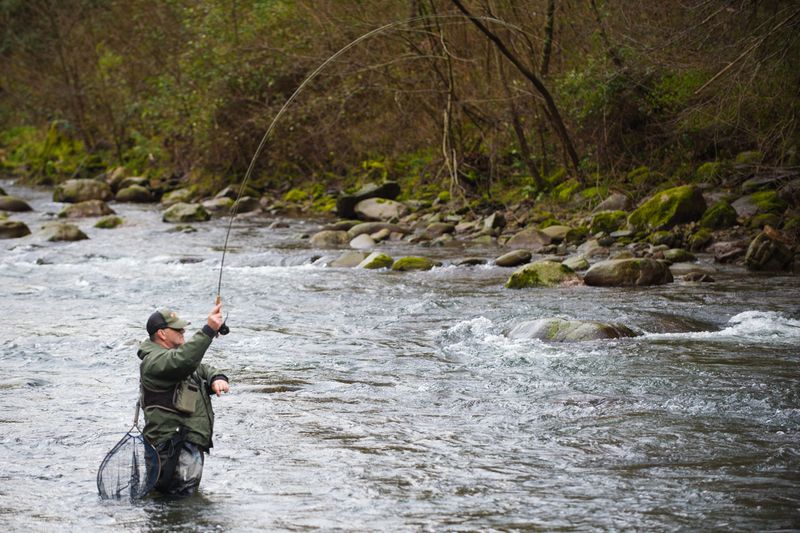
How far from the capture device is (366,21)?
69.4 ft

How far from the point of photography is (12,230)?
2073 centimetres

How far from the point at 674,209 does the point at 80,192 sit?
1935 cm

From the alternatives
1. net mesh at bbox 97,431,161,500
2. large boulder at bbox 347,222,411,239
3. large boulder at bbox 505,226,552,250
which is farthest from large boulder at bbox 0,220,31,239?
net mesh at bbox 97,431,161,500

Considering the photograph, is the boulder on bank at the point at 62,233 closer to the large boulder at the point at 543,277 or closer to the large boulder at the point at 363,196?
the large boulder at the point at 363,196

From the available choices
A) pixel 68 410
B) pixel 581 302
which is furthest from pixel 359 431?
pixel 581 302

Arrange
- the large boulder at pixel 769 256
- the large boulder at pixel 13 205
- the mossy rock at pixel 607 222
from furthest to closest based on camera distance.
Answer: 1. the large boulder at pixel 13 205
2. the mossy rock at pixel 607 222
3. the large boulder at pixel 769 256

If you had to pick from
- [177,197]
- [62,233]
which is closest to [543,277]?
[62,233]

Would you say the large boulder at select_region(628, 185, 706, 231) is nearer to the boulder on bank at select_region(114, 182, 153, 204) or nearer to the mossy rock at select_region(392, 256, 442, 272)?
the mossy rock at select_region(392, 256, 442, 272)

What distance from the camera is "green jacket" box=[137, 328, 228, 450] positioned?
5.51m

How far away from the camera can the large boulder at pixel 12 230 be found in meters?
20.7

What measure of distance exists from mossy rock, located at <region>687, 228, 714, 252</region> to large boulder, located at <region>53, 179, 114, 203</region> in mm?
19516

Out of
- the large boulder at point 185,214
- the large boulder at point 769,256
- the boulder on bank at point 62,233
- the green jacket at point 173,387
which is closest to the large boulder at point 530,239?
the large boulder at point 769,256

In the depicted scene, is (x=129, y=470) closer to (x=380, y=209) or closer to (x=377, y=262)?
(x=377, y=262)

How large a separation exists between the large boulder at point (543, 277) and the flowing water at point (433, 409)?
454 millimetres
